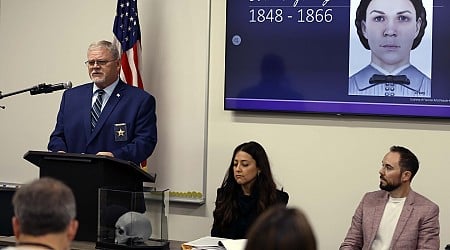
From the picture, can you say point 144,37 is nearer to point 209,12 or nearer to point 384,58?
point 209,12

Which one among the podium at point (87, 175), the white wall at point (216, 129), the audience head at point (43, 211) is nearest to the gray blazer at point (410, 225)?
the white wall at point (216, 129)

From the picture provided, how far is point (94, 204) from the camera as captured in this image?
155 inches

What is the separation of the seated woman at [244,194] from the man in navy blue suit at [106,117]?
52cm

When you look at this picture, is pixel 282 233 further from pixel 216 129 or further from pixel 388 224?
pixel 216 129

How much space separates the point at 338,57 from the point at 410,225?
133cm

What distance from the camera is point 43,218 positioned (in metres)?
2.15

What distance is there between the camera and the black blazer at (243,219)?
4555 mm

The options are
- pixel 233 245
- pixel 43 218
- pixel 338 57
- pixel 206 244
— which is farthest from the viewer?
pixel 338 57

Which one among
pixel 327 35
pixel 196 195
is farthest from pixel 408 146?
pixel 196 195

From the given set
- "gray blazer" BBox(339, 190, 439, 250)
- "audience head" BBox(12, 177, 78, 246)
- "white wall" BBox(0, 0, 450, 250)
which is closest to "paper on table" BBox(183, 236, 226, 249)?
"gray blazer" BBox(339, 190, 439, 250)

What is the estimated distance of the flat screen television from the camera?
488 cm

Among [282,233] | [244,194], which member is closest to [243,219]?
[244,194]

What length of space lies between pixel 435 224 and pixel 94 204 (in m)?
1.80

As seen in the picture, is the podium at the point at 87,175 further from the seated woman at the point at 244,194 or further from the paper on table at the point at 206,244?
the seated woman at the point at 244,194
